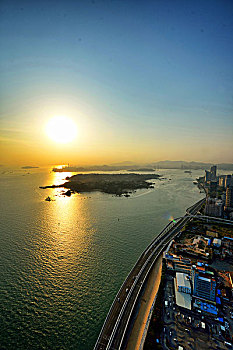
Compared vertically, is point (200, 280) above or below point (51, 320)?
above

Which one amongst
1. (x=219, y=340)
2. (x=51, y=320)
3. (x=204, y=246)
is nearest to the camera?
(x=219, y=340)

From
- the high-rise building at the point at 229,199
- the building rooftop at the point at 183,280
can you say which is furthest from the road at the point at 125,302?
the high-rise building at the point at 229,199

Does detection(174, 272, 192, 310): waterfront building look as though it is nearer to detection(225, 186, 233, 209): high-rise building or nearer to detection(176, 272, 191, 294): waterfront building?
detection(176, 272, 191, 294): waterfront building

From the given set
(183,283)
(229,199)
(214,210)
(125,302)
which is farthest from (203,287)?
(229,199)

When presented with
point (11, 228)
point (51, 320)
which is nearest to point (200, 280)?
point (51, 320)

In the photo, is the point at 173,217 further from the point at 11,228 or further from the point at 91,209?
the point at 11,228

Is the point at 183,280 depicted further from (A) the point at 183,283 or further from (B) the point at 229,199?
(B) the point at 229,199

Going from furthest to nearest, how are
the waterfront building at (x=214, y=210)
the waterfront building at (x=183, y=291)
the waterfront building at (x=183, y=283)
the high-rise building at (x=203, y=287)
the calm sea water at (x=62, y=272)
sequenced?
1. the waterfront building at (x=214, y=210)
2. the waterfront building at (x=183, y=283)
3. the high-rise building at (x=203, y=287)
4. the waterfront building at (x=183, y=291)
5. the calm sea water at (x=62, y=272)

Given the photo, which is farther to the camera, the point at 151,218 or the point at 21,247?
the point at 151,218

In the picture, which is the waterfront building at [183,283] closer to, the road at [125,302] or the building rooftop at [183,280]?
the building rooftop at [183,280]
